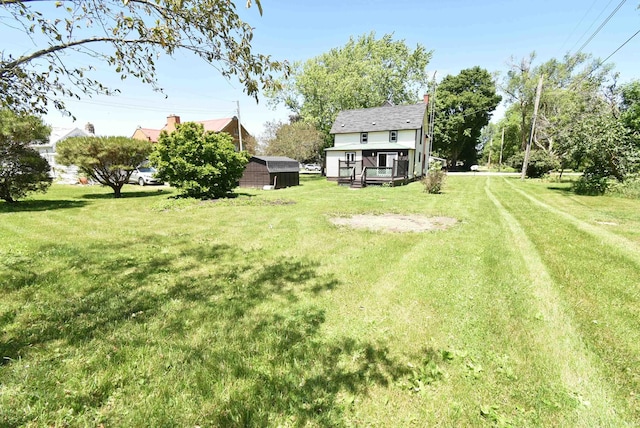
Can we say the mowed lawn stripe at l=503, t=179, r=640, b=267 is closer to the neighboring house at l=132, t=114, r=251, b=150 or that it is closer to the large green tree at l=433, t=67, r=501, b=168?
the neighboring house at l=132, t=114, r=251, b=150

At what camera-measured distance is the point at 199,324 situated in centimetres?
346

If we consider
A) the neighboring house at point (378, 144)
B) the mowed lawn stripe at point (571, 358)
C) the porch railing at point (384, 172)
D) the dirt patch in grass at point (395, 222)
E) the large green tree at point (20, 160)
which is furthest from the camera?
the neighboring house at point (378, 144)

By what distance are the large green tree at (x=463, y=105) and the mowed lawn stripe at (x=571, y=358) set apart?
152 feet

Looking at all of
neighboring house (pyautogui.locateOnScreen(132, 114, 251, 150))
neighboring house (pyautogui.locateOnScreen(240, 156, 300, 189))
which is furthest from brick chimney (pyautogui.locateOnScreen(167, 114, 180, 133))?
neighboring house (pyautogui.locateOnScreen(240, 156, 300, 189))

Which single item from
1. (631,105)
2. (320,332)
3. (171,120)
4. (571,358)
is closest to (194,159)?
(320,332)

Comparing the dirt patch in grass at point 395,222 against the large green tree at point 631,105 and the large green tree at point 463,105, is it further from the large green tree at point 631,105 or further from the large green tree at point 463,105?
the large green tree at point 463,105

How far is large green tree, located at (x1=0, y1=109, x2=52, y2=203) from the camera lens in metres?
11.9

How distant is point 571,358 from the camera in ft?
9.57

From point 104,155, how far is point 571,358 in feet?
62.9

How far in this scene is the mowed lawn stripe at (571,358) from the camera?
2.28 metres

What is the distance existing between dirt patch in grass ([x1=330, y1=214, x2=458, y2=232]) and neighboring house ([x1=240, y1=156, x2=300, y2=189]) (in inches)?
495

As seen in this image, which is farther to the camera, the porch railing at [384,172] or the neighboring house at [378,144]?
the neighboring house at [378,144]

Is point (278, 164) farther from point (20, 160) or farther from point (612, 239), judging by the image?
point (612, 239)

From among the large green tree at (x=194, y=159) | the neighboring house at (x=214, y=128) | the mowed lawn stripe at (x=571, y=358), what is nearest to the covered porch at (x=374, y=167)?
the large green tree at (x=194, y=159)
